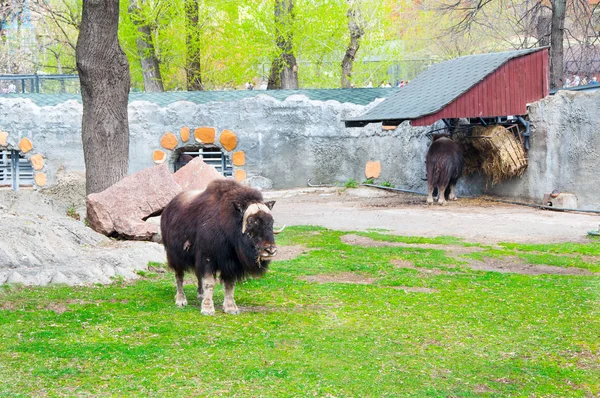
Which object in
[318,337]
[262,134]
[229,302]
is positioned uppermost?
[262,134]

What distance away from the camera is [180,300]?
27.9ft

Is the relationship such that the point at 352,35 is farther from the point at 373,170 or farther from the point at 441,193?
the point at 441,193

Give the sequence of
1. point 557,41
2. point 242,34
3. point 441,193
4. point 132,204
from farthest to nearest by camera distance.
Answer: point 242,34 < point 557,41 < point 441,193 < point 132,204

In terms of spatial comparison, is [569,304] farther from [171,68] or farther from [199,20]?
[171,68]

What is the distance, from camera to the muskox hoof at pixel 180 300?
844 centimetres

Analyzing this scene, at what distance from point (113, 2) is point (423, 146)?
9.89 meters

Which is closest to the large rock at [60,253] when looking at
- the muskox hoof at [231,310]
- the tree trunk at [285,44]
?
the muskox hoof at [231,310]

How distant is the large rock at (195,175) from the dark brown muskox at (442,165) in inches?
241

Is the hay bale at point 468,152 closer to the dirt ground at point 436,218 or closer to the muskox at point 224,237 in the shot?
the dirt ground at point 436,218

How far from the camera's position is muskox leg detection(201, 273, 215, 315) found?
795cm

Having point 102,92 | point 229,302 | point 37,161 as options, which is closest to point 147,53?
point 37,161

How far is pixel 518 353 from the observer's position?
22.5 feet

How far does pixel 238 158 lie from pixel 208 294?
1523 centimetres

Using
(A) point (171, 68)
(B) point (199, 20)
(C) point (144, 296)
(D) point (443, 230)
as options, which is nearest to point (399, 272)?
(C) point (144, 296)
